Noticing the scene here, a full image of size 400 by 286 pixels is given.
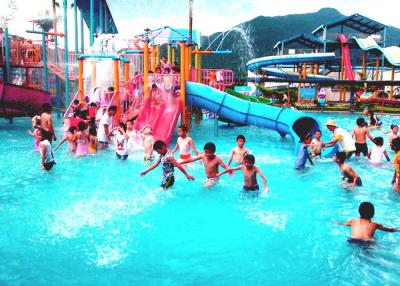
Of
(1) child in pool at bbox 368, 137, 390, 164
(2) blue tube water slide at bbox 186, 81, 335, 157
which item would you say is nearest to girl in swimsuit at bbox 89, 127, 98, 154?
(2) blue tube water slide at bbox 186, 81, 335, 157

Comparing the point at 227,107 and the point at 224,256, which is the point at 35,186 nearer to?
the point at 224,256

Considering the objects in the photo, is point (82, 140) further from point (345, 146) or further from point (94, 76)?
point (345, 146)

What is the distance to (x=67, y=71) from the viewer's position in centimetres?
1820

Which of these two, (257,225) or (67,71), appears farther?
(67,71)

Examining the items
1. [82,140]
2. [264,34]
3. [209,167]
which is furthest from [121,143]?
[264,34]

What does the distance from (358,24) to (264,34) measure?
53.8 meters

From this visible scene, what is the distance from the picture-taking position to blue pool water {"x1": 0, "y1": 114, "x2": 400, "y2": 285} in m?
4.55

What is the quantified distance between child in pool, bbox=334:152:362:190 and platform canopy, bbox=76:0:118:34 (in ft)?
62.5

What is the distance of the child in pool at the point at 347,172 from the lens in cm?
736

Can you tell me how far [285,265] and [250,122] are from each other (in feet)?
31.0

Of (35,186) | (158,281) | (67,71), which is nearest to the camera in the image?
(158,281)

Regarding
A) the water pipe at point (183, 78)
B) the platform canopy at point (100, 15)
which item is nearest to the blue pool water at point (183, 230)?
the water pipe at point (183, 78)

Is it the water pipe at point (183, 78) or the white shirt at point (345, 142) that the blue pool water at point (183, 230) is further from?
the water pipe at point (183, 78)

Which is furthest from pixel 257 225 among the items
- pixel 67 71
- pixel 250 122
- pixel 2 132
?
pixel 67 71
